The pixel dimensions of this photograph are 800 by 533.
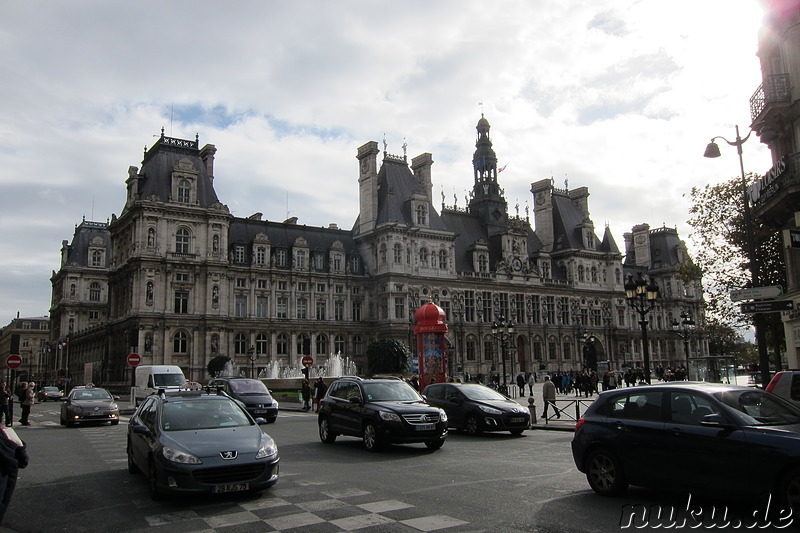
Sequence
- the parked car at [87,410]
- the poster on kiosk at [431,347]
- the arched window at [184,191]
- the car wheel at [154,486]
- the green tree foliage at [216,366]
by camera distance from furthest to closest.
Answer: the arched window at [184,191], the green tree foliage at [216,366], the poster on kiosk at [431,347], the parked car at [87,410], the car wheel at [154,486]

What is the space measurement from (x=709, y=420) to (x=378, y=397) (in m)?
9.88

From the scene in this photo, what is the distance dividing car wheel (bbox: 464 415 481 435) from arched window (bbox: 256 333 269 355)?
4381 cm

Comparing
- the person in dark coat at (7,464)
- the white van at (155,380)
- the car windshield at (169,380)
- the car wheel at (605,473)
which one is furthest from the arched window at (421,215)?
Answer: the person in dark coat at (7,464)

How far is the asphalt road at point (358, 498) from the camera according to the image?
8.80 meters

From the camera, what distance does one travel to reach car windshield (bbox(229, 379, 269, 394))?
27.6 m

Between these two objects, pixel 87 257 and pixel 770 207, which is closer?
pixel 770 207

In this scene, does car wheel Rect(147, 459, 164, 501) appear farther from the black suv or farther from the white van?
the white van

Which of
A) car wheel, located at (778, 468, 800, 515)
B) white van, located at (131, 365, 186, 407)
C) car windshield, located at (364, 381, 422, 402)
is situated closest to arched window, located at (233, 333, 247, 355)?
white van, located at (131, 365, 186, 407)

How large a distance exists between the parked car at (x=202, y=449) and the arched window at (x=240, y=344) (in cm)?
4917

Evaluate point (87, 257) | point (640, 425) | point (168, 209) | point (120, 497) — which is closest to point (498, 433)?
point (640, 425)

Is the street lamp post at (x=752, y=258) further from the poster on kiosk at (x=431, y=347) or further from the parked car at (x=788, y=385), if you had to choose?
the poster on kiosk at (x=431, y=347)

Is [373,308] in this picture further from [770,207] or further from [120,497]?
[120,497]

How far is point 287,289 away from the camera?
212 ft

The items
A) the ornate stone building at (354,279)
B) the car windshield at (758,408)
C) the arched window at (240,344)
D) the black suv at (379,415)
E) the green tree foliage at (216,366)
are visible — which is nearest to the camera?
the car windshield at (758,408)
